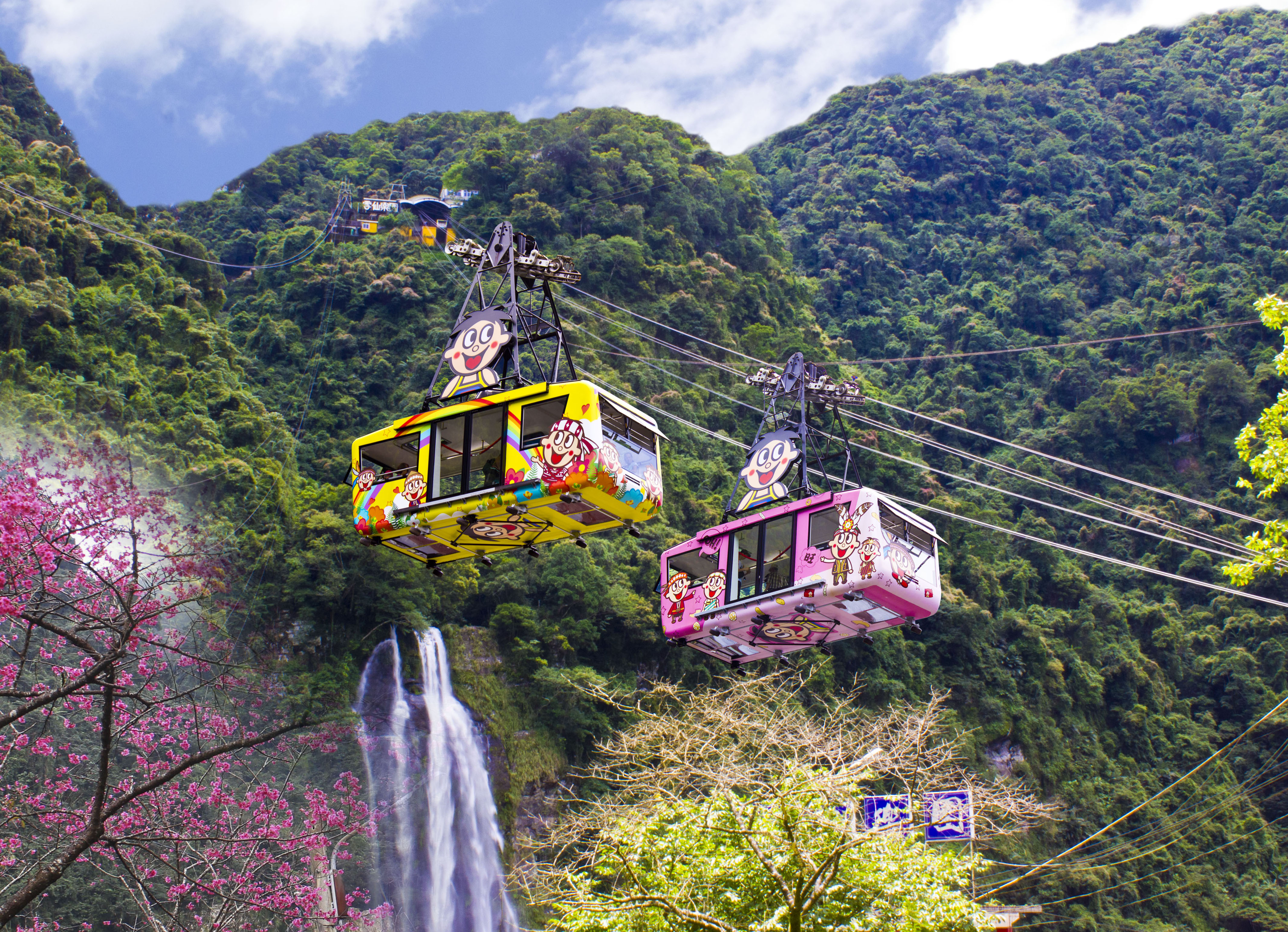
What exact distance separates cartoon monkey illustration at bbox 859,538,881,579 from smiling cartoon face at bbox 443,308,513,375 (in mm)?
4955

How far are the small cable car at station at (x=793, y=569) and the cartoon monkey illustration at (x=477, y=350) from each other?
367 cm

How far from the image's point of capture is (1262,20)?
9162 cm

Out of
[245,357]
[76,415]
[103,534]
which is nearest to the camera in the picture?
[103,534]

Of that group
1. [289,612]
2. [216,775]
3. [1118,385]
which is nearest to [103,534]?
[216,775]

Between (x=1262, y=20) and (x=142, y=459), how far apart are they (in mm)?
87032

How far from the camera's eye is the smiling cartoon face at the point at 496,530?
48.2 feet

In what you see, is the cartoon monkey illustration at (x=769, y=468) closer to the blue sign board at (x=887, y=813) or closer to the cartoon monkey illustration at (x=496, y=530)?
the cartoon monkey illustration at (x=496, y=530)

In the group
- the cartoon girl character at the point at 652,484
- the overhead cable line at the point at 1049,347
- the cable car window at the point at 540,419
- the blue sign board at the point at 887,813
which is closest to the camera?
the blue sign board at the point at 887,813

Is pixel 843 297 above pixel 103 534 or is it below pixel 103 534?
above

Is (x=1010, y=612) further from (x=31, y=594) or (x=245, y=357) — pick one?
(x=31, y=594)

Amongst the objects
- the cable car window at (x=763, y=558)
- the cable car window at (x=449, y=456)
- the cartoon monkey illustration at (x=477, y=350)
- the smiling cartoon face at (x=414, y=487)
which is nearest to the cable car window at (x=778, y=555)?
→ the cable car window at (x=763, y=558)

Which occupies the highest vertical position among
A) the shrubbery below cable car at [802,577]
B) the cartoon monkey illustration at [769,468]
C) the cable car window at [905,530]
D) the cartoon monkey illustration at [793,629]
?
the cartoon monkey illustration at [769,468]

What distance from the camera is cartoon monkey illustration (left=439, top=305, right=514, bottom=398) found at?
49.6 ft

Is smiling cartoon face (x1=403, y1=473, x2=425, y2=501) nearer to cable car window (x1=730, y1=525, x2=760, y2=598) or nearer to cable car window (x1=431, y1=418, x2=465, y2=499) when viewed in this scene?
cable car window (x1=431, y1=418, x2=465, y2=499)
